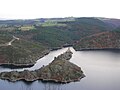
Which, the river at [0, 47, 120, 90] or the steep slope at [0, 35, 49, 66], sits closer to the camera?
the river at [0, 47, 120, 90]

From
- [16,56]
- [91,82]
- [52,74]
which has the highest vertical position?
[52,74]

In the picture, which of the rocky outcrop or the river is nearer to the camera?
the river

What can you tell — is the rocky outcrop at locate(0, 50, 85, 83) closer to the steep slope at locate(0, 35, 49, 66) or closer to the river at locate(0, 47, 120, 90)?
the river at locate(0, 47, 120, 90)

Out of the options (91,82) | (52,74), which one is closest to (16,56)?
(52,74)

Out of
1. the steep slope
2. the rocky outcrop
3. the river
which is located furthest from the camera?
the steep slope

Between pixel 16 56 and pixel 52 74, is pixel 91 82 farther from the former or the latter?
pixel 16 56

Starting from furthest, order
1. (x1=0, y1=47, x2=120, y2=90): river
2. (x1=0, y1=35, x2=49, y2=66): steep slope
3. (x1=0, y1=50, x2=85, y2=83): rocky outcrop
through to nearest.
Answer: (x1=0, y1=35, x2=49, y2=66): steep slope < (x1=0, y1=50, x2=85, y2=83): rocky outcrop < (x1=0, y1=47, x2=120, y2=90): river

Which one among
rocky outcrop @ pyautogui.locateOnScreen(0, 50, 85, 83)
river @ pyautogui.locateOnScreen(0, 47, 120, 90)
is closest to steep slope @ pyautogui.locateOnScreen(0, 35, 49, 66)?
river @ pyautogui.locateOnScreen(0, 47, 120, 90)

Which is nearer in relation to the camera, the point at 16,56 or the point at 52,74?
the point at 52,74

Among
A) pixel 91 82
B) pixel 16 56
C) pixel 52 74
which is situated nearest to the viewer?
pixel 91 82

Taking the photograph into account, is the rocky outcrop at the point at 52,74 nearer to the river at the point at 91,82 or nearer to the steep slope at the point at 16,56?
the river at the point at 91,82

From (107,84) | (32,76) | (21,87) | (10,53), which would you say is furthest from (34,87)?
(10,53)

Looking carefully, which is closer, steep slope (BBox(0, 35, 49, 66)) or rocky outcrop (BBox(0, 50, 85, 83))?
rocky outcrop (BBox(0, 50, 85, 83))
